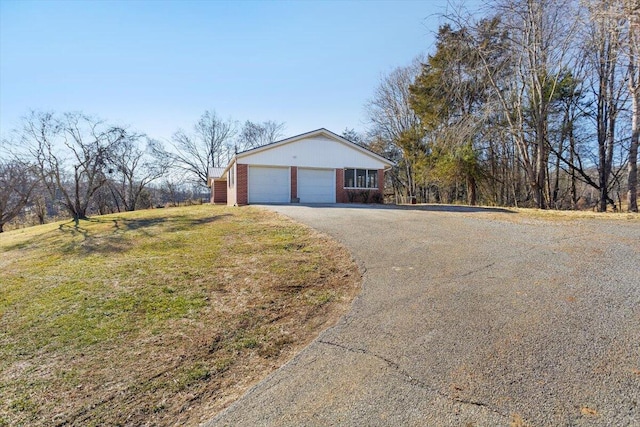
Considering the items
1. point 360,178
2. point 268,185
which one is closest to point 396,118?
point 360,178

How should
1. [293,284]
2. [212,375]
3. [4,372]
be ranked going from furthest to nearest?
[293,284] < [4,372] < [212,375]

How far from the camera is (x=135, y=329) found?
11.9ft

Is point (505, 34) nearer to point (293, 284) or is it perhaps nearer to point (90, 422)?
point (293, 284)

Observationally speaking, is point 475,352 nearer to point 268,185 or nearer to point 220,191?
point 268,185

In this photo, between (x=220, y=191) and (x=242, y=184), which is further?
(x=220, y=191)

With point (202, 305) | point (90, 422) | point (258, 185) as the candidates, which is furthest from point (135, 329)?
point (258, 185)

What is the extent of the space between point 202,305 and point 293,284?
4.22 ft

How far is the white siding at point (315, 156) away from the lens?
16969 millimetres

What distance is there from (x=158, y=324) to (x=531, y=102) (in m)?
17.1

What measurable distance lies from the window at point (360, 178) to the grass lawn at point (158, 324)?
11.7 m

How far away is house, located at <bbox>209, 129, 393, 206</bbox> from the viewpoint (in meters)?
16.9

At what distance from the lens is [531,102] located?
47.6 ft

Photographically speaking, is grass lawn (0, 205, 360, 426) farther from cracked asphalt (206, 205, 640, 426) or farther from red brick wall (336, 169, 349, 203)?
red brick wall (336, 169, 349, 203)

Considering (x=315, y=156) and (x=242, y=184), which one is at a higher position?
(x=315, y=156)
